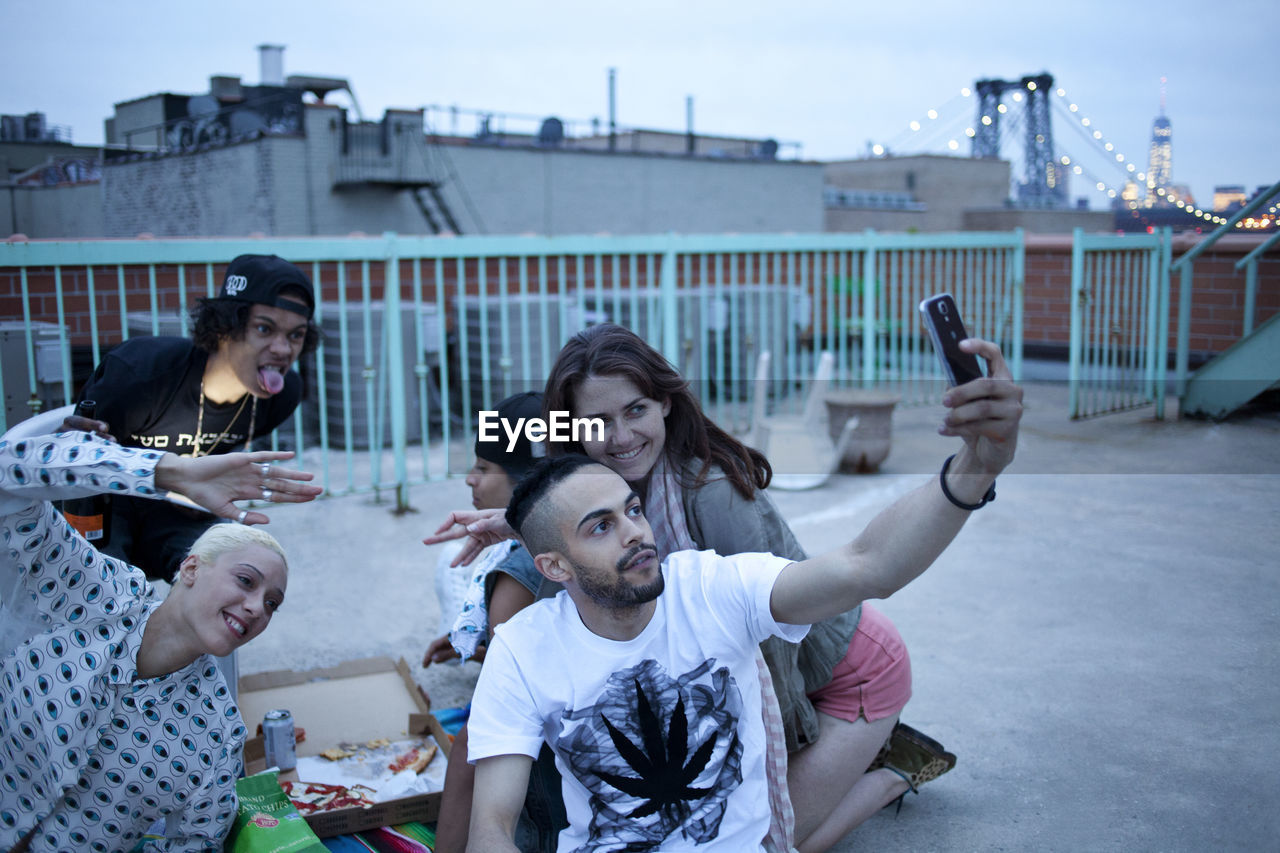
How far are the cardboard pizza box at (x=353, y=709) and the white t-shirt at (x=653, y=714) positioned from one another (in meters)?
0.89

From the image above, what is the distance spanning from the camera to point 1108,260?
28.7 feet

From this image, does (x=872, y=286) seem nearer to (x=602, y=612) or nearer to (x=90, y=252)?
(x=90, y=252)

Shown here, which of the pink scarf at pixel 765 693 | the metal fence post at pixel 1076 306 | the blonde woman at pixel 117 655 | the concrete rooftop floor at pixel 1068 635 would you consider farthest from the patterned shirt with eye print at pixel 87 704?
the metal fence post at pixel 1076 306

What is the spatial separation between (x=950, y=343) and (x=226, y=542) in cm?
170

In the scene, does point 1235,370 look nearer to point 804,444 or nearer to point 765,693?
point 804,444

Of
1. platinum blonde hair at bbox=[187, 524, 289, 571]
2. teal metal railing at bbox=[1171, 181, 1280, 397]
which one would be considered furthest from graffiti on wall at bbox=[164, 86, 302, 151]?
platinum blonde hair at bbox=[187, 524, 289, 571]

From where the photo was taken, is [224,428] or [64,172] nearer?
[224,428]

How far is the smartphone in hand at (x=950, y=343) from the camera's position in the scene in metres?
1.58

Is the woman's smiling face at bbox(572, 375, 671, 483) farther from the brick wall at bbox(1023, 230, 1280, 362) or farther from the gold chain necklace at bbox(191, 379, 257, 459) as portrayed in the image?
the brick wall at bbox(1023, 230, 1280, 362)

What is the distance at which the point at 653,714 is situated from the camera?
1933mm

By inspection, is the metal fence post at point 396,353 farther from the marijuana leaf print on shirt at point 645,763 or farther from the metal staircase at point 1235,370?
the metal staircase at point 1235,370

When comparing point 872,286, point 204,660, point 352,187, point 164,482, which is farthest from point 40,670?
point 352,187

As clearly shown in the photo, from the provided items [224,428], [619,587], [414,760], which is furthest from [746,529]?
[224,428]

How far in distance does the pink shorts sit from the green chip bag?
1.28 meters
